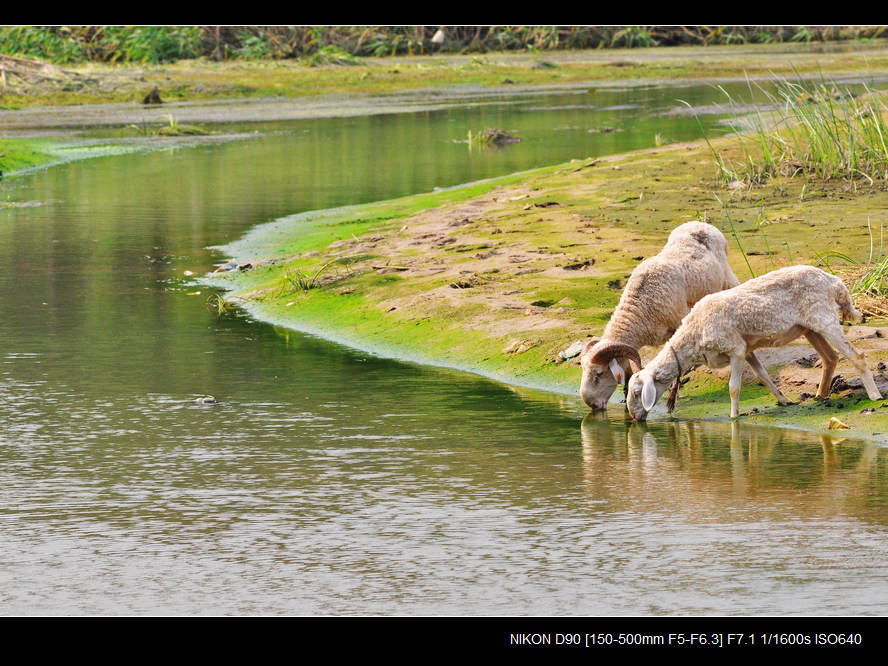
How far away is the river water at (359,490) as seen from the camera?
6406 mm

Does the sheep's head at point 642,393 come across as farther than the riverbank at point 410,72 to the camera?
No

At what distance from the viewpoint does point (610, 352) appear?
9.83m


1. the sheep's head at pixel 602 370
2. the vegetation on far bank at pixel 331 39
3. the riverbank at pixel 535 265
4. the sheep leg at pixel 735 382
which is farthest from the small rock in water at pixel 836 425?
the vegetation on far bank at pixel 331 39

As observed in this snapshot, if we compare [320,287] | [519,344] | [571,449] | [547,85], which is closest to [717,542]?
[571,449]

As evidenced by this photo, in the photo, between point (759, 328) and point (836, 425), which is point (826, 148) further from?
point (836, 425)

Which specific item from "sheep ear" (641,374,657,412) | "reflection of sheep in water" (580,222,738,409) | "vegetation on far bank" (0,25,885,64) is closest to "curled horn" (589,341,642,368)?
"reflection of sheep in water" (580,222,738,409)

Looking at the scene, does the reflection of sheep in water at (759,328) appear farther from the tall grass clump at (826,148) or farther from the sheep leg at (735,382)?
the tall grass clump at (826,148)

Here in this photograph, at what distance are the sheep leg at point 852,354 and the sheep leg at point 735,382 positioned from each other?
0.58m

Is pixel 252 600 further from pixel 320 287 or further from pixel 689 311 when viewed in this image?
pixel 320 287

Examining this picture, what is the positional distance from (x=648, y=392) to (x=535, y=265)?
16.0ft

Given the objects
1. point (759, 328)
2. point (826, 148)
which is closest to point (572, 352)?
point (759, 328)

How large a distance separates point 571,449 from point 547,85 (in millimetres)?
40581

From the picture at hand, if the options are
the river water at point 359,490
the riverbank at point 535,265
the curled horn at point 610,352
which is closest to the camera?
the river water at point 359,490

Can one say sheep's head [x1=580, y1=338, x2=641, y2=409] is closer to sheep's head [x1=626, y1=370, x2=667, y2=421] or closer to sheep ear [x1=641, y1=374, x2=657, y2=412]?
sheep's head [x1=626, y1=370, x2=667, y2=421]
